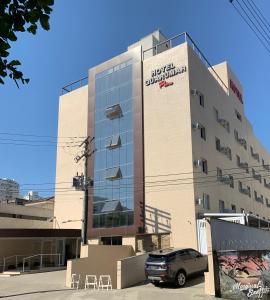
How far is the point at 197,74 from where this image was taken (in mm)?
35344

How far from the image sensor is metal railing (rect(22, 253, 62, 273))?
34375 mm

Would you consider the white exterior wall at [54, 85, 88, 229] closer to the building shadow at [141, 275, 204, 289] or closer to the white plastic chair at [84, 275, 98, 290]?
the white plastic chair at [84, 275, 98, 290]

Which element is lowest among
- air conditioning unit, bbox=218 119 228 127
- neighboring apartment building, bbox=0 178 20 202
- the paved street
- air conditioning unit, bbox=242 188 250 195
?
the paved street

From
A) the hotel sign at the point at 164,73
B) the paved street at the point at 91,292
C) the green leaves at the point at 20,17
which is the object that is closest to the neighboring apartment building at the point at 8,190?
the hotel sign at the point at 164,73

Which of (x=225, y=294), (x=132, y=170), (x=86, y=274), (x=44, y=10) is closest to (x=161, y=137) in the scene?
(x=132, y=170)

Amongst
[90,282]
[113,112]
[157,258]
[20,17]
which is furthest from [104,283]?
[20,17]

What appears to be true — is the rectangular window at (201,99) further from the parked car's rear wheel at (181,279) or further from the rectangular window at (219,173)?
the parked car's rear wheel at (181,279)

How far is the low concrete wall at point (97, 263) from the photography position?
23816 millimetres

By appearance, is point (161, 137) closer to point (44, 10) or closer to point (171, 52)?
point (171, 52)

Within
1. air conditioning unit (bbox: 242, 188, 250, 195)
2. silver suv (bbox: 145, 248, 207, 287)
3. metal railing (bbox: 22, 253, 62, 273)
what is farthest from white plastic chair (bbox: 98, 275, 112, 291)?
air conditioning unit (bbox: 242, 188, 250, 195)

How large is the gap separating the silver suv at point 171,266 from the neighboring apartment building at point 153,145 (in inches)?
311

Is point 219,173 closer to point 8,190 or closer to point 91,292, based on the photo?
point 91,292

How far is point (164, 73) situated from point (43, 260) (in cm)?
1891

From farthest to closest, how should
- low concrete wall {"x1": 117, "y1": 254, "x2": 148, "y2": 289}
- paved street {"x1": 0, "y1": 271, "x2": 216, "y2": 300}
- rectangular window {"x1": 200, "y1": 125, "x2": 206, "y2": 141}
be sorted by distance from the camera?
rectangular window {"x1": 200, "y1": 125, "x2": 206, "y2": 141} < low concrete wall {"x1": 117, "y1": 254, "x2": 148, "y2": 289} < paved street {"x1": 0, "y1": 271, "x2": 216, "y2": 300}
